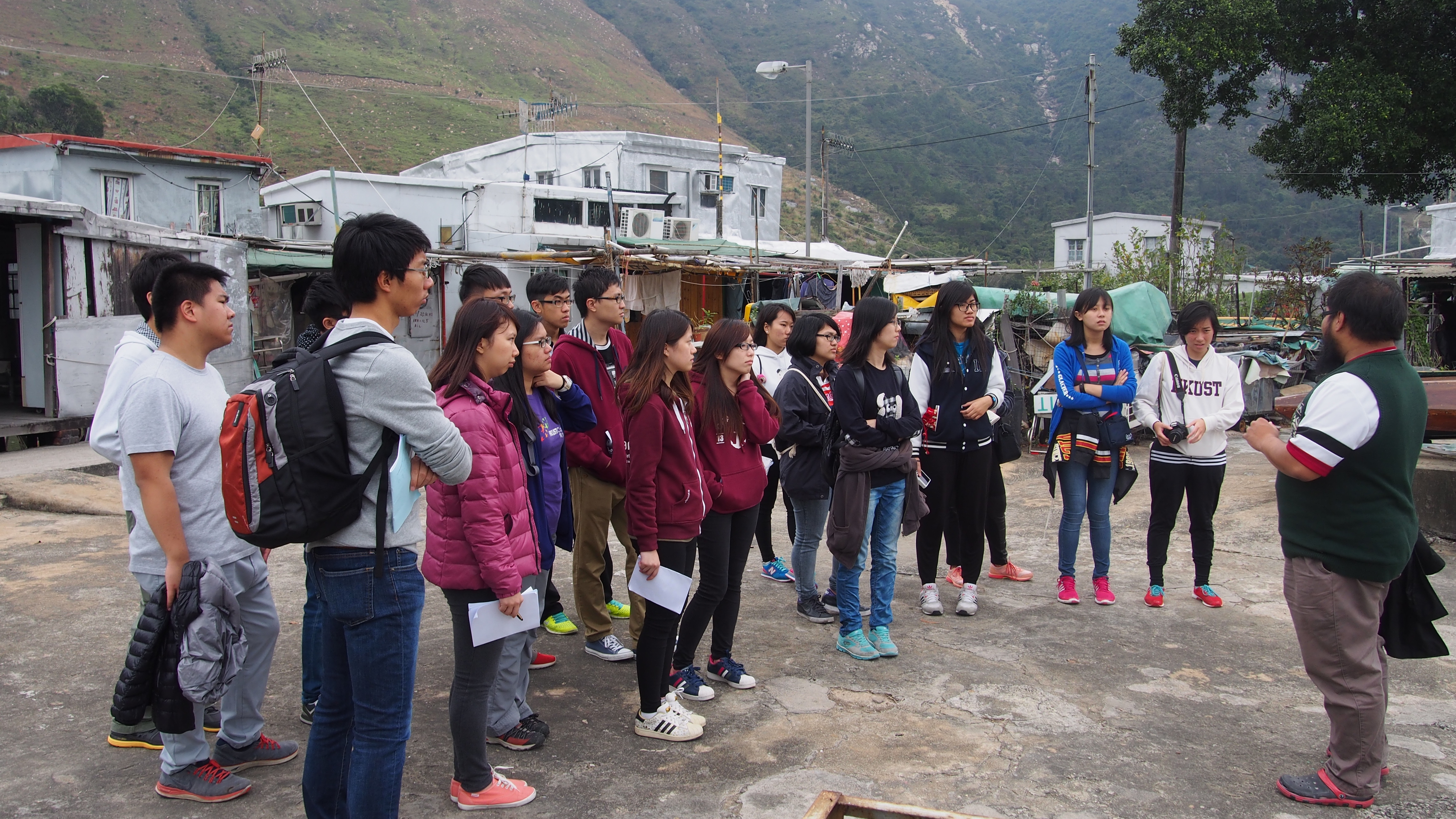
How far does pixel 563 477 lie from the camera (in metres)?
4.02

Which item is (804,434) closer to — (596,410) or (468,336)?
(596,410)

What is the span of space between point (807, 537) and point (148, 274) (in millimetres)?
3175

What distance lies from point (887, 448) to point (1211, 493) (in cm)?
201

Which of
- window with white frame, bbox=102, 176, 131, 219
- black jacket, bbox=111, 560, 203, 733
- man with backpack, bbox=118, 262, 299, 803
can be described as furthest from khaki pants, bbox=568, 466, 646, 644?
window with white frame, bbox=102, 176, 131, 219

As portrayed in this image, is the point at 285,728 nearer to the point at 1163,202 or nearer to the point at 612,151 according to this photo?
the point at 612,151

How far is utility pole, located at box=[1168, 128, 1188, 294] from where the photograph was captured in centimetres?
1534

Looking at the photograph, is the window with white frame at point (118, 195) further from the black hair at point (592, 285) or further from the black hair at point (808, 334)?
the black hair at point (808, 334)

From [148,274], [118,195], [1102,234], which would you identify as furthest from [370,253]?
[1102,234]

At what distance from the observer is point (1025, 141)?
2295 inches

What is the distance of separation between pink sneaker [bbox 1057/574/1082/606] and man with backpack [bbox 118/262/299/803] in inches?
160

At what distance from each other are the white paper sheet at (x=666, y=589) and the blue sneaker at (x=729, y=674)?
25.9 inches

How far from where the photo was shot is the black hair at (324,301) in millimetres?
3604

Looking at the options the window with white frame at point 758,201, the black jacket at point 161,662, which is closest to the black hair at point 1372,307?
the black jacket at point 161,662

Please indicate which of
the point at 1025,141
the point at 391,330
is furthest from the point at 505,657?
the point at 1025,141
